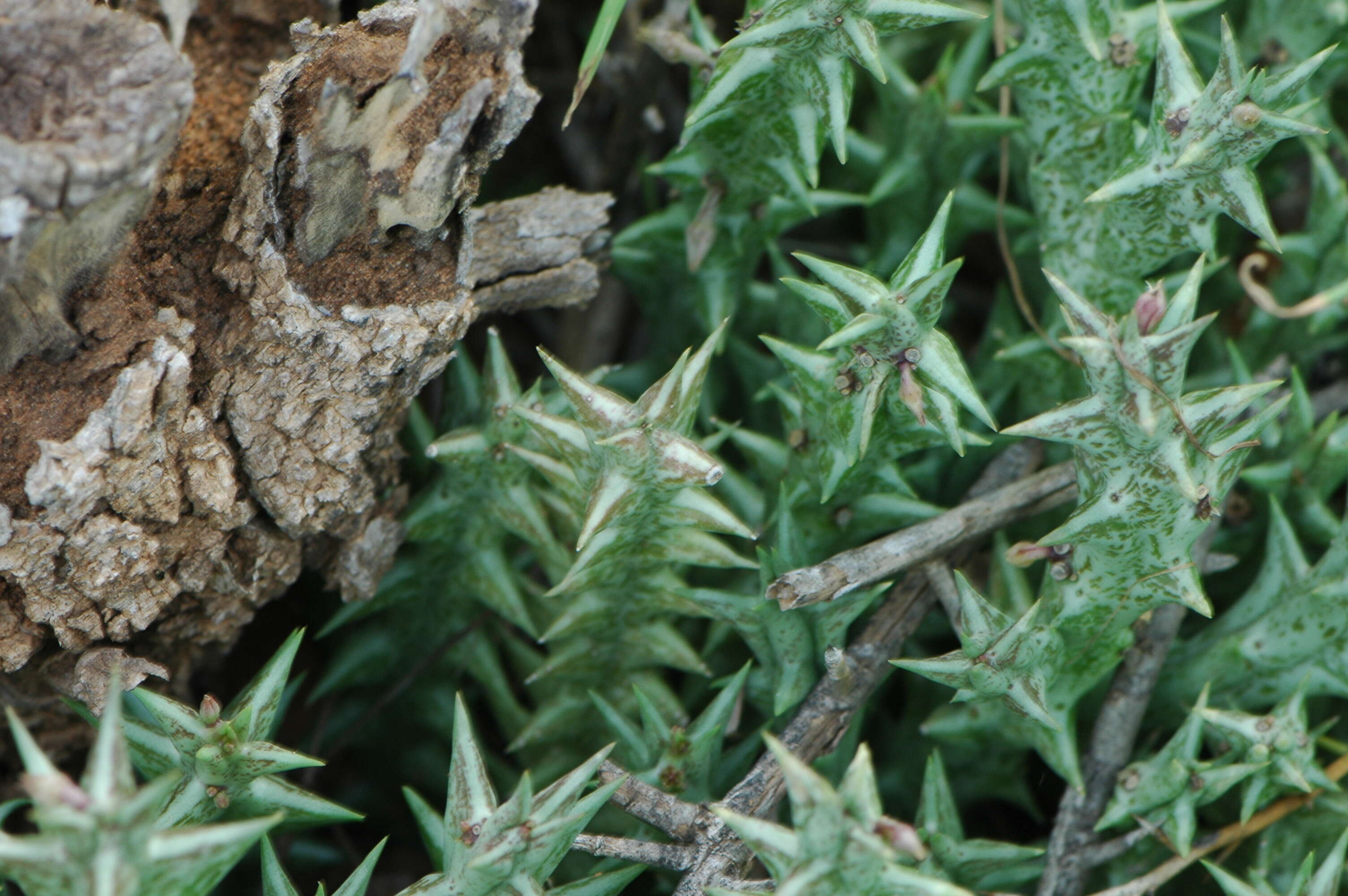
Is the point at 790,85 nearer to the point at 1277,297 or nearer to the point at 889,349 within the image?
the point at 889,349

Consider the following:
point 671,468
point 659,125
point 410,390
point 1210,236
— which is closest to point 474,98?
point 410,390

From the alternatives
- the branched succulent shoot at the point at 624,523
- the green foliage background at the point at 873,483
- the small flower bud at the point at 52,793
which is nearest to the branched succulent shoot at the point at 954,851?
the green foliage background at the point at 873,483

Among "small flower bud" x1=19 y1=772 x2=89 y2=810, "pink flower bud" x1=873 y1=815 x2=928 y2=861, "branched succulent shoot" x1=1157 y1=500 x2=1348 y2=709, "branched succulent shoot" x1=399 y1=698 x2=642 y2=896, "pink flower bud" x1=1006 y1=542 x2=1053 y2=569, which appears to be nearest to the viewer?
"small flower bud" x1=19 y1=772 x2=89 y2=810

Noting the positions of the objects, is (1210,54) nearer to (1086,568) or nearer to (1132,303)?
(1132,303)

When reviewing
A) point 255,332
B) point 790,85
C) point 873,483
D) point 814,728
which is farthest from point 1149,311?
point 255,332

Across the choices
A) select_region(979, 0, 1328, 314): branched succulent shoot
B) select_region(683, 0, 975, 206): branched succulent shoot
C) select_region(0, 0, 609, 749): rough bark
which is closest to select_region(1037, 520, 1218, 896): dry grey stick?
select_region(979, 0, 1328, 314): branched succulent shoot

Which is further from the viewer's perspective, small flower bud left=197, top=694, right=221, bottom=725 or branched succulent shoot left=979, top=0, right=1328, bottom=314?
branched succulent shoot left=979, top=0, right=1328, bottom=314

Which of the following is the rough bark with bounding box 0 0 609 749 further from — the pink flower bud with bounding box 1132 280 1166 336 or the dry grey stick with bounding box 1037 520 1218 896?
the dry grey stick with bounding box 1037 520 1218 896
